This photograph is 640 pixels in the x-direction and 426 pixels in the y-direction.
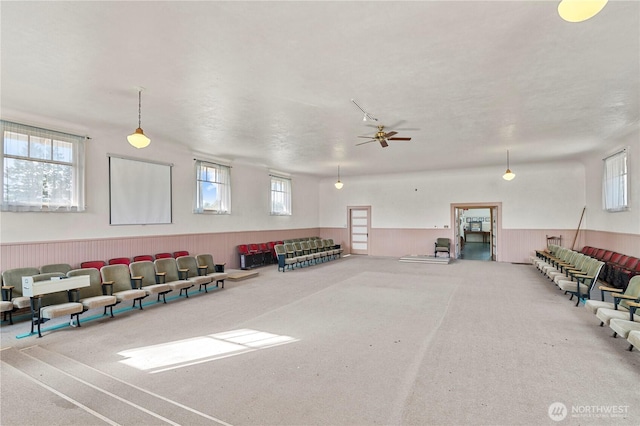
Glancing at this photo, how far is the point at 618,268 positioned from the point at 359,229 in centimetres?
874

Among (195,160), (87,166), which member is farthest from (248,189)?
(87,166)

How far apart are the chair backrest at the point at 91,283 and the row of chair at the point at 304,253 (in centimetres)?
499

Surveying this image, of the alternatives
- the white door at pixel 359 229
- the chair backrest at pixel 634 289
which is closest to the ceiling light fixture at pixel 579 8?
the chair backrest at pixel 634 289

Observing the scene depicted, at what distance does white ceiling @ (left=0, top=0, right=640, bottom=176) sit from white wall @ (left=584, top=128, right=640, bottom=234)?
2.51ft

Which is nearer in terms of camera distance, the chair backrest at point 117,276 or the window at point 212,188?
the chair backrest at point 117,276

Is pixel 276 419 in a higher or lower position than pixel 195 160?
lower

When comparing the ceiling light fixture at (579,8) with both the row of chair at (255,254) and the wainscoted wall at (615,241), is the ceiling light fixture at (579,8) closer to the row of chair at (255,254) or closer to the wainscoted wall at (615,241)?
the wainscoted wall at (615,241)

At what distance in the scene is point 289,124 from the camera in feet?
19.8

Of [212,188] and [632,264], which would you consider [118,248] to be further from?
[632,264]

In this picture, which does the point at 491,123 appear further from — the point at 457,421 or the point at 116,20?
the point at 116,20

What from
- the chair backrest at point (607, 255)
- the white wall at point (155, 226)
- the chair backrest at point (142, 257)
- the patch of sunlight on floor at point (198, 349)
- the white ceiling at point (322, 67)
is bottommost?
the patch of sunlight on floor at point (198, 349)

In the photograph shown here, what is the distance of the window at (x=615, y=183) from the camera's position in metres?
7.15

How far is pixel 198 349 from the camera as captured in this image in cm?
378

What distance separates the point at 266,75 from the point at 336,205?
10.7 m
